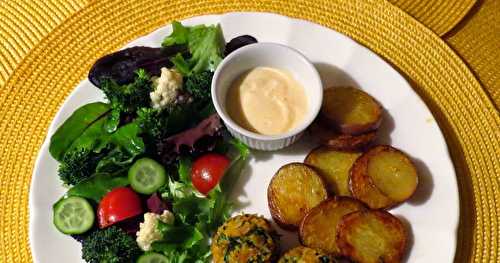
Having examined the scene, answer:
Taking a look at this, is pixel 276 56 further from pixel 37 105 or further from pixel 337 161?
pixel 37 105

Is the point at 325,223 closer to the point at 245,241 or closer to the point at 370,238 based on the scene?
the point at 370,238

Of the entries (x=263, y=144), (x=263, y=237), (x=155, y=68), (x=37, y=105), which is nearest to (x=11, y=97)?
(x=37, y=105)

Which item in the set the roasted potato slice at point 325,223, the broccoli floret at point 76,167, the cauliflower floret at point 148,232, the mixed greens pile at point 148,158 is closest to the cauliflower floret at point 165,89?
the mixed greens pile at point 148,158

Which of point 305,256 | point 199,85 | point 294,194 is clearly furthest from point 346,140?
point 199,85

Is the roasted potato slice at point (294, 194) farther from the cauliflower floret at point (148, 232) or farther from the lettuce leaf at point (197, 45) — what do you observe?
the lettuce leaf at point (197, 45)

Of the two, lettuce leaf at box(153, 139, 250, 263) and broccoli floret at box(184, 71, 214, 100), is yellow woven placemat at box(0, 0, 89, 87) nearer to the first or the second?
broccoli floret at box(184, 71, 214, 100)

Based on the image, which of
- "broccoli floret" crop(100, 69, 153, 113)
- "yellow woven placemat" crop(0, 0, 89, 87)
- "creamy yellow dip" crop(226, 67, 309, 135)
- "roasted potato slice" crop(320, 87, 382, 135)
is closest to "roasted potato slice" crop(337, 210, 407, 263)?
"roasted potato slice" crop(320, 87, 382, 135)

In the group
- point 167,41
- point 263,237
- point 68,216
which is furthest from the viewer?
point 167,41
